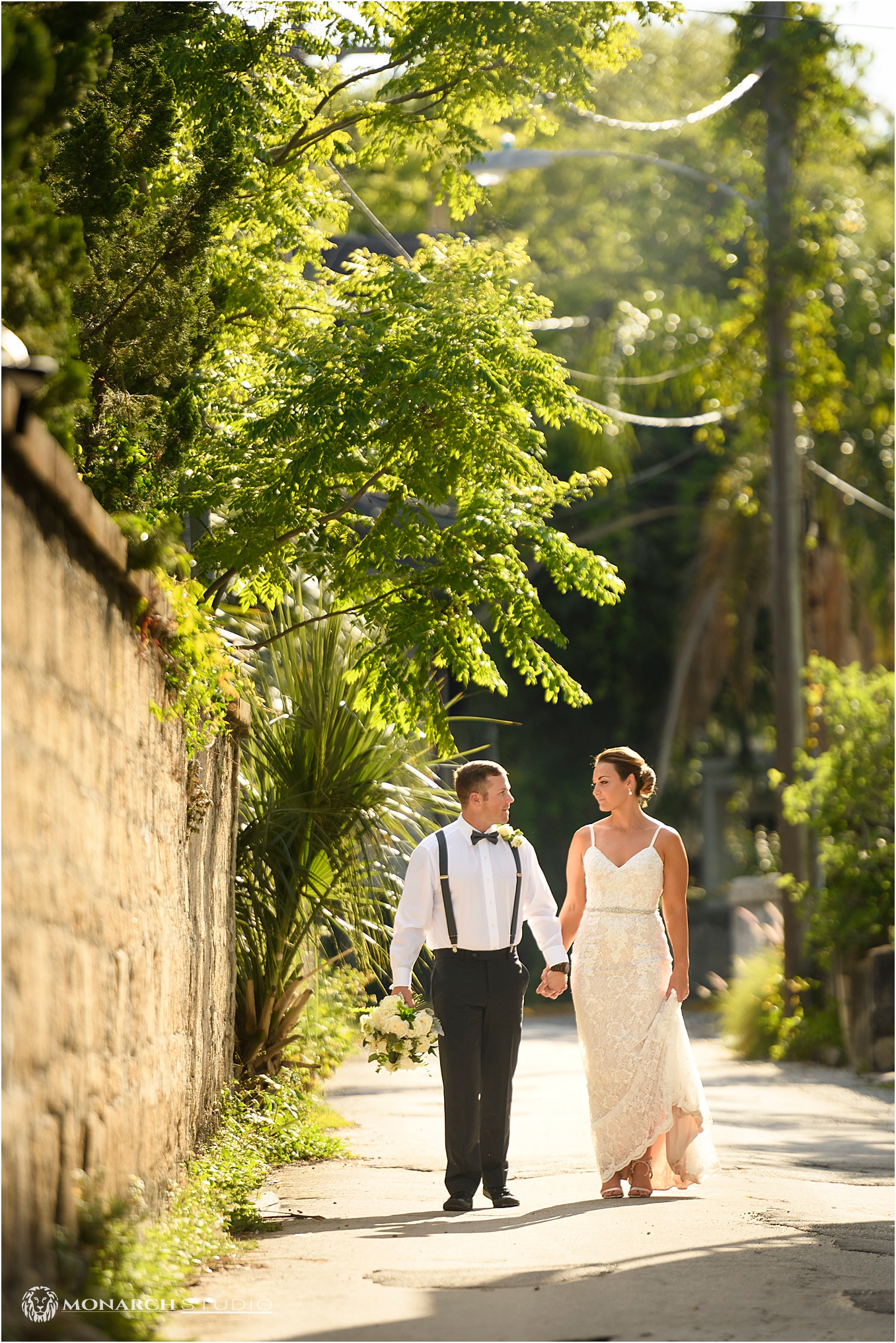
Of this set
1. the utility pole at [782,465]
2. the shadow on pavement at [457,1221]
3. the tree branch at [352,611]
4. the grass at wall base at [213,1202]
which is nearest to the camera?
the grass at wall base at [213,1202]

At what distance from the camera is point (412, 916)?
6145 millimetres

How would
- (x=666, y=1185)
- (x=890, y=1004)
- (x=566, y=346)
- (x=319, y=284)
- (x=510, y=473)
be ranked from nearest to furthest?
(x=666, y=1185)
(x=510, y=473)
(x=319, y=284)
(x=890, y=1004)
(x=566, y=346)

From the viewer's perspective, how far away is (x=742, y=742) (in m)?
25.1

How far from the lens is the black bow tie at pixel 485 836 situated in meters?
6.21

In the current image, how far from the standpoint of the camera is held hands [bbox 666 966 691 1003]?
6410 millimetres

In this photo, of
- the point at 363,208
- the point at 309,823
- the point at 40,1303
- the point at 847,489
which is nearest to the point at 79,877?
the point at 40,1303

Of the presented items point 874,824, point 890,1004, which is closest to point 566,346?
point 874,824

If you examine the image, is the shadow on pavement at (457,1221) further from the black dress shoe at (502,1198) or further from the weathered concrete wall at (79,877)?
the weathered concrete wall at (79,877)

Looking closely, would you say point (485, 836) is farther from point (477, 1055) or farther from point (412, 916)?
point (477, 1055)

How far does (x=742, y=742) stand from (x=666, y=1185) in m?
19.1

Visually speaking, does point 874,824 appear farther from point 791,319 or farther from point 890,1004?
point 791,319

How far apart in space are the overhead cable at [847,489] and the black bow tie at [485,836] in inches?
426

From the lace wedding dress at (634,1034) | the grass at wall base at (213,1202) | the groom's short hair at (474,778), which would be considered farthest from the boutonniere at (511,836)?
the grass at wall base at (213,1202)

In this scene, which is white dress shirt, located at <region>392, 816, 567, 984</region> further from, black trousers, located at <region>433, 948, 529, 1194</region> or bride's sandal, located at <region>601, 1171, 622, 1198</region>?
bride's sandal, located at <region>601, 1171, 622, 1198</region>
